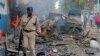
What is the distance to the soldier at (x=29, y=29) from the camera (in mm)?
9211

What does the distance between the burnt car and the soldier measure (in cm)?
934

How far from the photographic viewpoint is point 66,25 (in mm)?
19562

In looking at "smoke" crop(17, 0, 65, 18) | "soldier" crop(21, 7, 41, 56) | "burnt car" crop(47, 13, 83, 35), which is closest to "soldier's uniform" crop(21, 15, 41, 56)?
"soldier" crop(21, 7, 41, 56)

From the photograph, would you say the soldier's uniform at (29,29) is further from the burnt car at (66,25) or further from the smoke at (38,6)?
the smoke at (38,6)

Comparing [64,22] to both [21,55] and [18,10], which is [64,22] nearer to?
[18,10]

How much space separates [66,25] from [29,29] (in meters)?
10.5

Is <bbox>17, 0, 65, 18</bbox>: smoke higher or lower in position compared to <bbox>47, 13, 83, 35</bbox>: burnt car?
higher

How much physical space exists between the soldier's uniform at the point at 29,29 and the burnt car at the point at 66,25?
934cm

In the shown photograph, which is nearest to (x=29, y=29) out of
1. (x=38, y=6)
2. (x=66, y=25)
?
(x=66, y=25)

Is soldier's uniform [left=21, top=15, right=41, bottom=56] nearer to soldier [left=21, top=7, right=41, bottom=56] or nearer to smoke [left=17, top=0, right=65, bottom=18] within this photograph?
soldier [left=21, top=7, right=41, bottom=56]

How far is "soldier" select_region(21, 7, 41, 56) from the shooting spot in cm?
921

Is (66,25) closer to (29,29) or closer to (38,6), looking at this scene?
(38,6)

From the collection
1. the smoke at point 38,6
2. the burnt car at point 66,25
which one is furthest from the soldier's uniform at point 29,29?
the smoke at point 38,6

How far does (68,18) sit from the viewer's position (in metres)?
20.0
